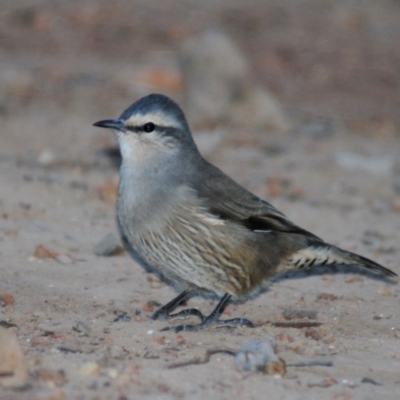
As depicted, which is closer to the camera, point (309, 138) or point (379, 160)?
point (379, 160)

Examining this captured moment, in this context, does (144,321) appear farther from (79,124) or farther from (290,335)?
(79,124)

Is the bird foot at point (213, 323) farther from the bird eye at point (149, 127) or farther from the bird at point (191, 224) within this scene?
the bird eye at point (149, 127)

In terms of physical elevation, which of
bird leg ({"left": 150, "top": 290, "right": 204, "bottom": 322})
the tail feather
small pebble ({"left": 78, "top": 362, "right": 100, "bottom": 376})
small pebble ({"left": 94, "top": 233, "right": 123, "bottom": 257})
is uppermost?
the tail feather

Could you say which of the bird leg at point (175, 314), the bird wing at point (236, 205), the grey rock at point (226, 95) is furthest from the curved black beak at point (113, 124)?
the grey rock at point (226, 95)

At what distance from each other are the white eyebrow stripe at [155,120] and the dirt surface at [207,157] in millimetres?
1397

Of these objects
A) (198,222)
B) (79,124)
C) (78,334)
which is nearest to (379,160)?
(79,124)

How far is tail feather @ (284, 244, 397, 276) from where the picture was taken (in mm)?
8148

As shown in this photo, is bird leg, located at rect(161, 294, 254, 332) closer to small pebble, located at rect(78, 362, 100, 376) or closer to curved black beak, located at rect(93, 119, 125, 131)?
small pebble, located at rect(78, 362, 100, 376)

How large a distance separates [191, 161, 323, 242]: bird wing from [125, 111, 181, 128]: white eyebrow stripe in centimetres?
47

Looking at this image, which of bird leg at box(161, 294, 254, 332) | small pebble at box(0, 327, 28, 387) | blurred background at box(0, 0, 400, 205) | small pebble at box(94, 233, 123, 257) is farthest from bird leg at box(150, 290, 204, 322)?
blurred background at box(0, 0, 400, 205)

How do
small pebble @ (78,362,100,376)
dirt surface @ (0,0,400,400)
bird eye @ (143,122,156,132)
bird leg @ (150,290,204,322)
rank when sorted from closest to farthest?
small pebble @ (78,362,100,376) < dirt surface @ (0,0,400,400) < bird leg @ (150,290,204,322) < bird eye @ (143,122,156,132)

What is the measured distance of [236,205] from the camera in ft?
26.4

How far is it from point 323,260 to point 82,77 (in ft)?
29.0

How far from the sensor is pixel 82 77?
635 inches
